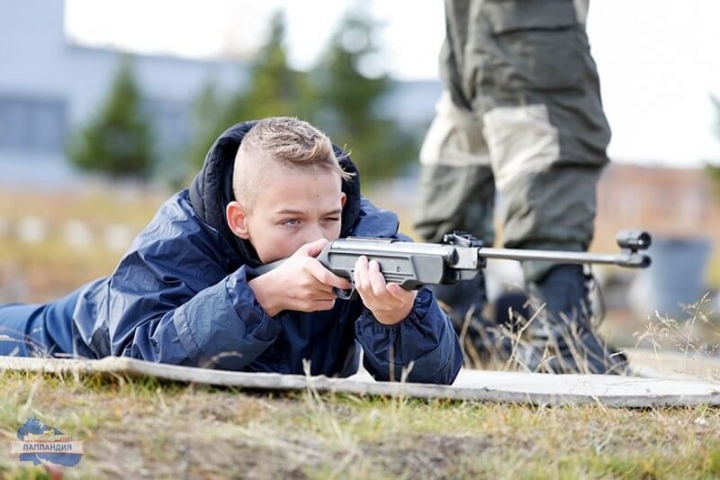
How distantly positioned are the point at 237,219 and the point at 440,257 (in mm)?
768

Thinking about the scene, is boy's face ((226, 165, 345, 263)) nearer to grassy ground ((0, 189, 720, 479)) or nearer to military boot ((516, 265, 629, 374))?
grassy ground ((0, 189, 720, 479))

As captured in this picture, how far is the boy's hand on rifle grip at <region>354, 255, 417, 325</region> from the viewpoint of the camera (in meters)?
2.71

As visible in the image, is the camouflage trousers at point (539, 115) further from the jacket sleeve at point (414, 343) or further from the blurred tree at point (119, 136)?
the blurred tree at point (119, 136)

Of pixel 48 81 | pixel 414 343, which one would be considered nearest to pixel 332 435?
pixel 414 343

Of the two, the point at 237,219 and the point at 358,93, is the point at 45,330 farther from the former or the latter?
the point at 358,93

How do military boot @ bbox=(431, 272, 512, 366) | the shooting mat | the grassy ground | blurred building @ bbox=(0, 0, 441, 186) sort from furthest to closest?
1. blurred building @ bbox=(0, 0, 441, 186)
2. military boot @ bbox=(431, 272, 512, 366)
3. the shooting mat
4. the grassy ground

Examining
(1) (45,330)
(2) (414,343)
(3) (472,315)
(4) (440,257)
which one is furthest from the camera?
(3) (472,315)

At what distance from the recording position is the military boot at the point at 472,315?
15.0ft

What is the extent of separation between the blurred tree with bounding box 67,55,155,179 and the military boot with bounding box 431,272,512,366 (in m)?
28.3

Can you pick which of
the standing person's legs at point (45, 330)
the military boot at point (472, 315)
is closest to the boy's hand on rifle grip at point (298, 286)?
the standing person's legs at point (45, 330)

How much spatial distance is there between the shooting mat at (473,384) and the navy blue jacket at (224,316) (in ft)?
0.76

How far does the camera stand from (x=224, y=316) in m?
2.82

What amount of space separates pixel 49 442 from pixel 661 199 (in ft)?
123

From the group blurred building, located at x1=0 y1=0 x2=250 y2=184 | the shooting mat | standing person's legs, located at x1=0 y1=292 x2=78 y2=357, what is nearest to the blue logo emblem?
the shooting mat
